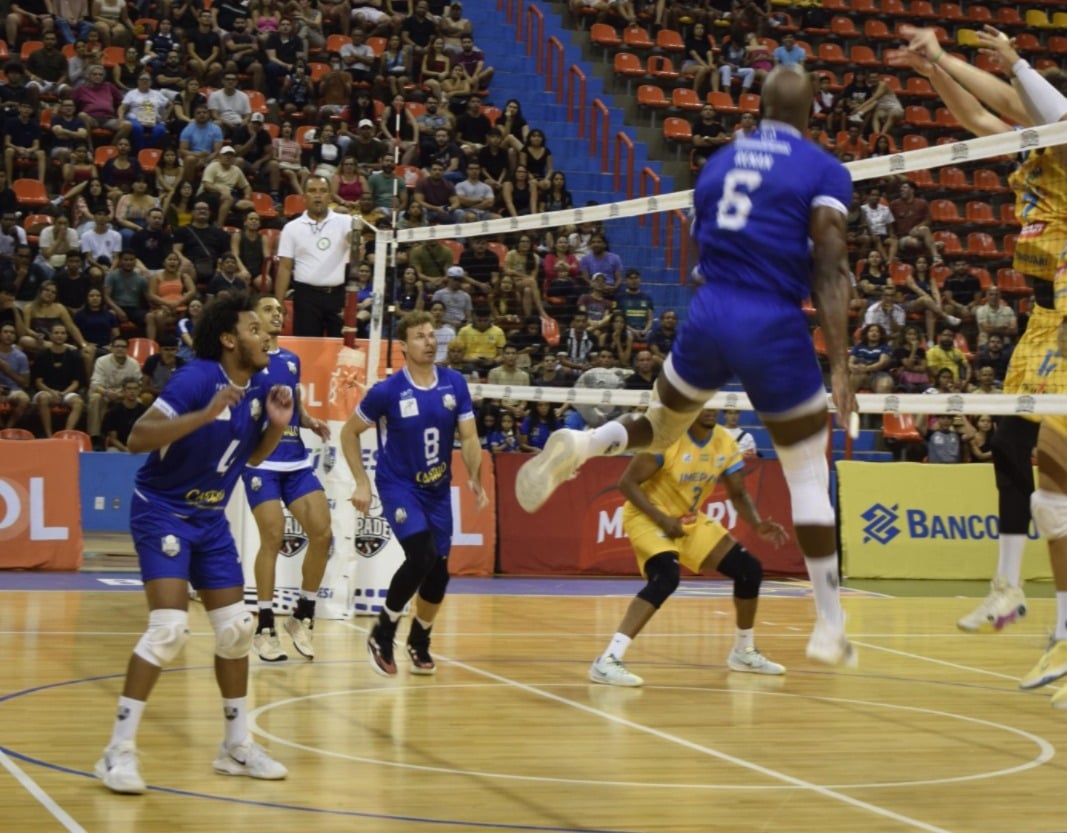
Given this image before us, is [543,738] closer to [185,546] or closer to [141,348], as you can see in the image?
[185,546]

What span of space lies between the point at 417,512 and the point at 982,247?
38.2 ft

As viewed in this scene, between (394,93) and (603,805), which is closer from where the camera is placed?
(603,805)

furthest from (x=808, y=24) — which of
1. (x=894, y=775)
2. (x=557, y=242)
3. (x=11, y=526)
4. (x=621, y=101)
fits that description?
(x=894, y=775)

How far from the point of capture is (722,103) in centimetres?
2350

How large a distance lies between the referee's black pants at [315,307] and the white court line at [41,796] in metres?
7.00

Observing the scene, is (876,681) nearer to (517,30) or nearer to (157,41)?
(157,41)

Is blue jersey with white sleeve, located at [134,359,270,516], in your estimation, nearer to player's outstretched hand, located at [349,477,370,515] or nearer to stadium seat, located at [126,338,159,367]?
player's outstretched hand, located at [349,477,370,515]

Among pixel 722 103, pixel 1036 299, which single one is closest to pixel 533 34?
pixel 722 103

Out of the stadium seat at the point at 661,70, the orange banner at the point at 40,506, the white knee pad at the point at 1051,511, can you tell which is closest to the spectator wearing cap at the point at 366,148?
the stadium seat at the point at 661,70

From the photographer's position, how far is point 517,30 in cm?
2462

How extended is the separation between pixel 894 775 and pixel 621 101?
18.1m

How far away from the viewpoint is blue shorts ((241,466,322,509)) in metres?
9.95

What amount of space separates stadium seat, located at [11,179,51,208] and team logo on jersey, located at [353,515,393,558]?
8124 mm

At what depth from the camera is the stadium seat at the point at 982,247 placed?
60.4 feet
